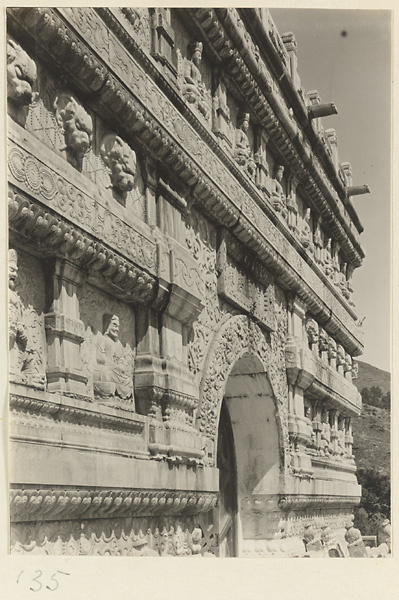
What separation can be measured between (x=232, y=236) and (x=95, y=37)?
302 centimetres

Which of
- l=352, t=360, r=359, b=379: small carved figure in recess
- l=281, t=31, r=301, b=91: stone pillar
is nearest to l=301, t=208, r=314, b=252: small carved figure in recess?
l=281, t=31, r=301, b=91: stone pillar

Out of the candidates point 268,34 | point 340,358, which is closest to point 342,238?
point 340,358

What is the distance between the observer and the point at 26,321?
14.4ft

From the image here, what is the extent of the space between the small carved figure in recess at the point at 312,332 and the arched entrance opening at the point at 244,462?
191 centimetres

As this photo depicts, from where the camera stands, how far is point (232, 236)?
25.1ft

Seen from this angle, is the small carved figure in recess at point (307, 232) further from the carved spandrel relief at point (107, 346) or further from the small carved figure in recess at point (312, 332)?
the carved spandrel relief at point (107, 346)

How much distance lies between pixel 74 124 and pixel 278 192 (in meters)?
5.07

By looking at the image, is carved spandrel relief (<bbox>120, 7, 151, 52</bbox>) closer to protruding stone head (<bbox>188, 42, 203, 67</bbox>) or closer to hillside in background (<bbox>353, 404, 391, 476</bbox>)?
protruding stone head (<bbox>188, 42, 203, 67</bbox>)

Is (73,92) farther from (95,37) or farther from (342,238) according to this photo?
(342,238)

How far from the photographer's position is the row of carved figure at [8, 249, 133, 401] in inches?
Answer: 165

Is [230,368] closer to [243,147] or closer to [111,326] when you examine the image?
[243,147]

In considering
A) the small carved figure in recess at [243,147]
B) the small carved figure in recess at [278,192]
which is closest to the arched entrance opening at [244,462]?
the small carved figure in recess at [278,192]

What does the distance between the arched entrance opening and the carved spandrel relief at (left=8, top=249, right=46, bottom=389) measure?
4541 millimetres

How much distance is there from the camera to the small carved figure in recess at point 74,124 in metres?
4.75
